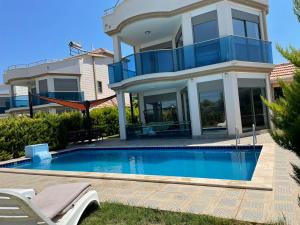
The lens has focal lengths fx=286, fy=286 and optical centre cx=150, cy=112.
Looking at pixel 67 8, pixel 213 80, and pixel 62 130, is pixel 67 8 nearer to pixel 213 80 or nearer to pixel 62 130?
pixel 62 130

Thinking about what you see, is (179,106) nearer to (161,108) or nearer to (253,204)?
(161,108)

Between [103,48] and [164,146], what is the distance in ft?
81.1

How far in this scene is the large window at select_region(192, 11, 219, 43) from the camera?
16.5 metres

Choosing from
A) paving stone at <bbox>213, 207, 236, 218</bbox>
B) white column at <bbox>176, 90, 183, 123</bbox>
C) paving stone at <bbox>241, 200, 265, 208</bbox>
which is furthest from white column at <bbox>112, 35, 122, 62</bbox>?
paving stone at <bbox>213, 207, 236, 218</bbox>

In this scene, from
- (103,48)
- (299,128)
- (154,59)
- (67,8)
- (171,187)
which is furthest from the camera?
(103,48)

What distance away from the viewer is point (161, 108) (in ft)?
73.4

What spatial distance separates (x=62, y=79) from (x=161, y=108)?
15092 millimetres

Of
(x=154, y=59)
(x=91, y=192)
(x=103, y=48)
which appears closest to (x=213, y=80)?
(x=154, y=59)

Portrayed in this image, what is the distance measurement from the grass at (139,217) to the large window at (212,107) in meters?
11.7

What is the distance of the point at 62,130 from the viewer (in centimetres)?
1898

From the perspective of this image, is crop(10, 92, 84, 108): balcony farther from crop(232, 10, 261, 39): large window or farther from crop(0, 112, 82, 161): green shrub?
crop(232, 10, 261, 39): large window

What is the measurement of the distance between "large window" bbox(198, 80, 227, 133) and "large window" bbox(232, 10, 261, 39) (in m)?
3.47

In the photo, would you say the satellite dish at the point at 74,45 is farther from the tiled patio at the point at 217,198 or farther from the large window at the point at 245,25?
the tiled patio at the point at 217,198

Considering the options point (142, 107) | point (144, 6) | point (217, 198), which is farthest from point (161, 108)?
point (217, 198)
